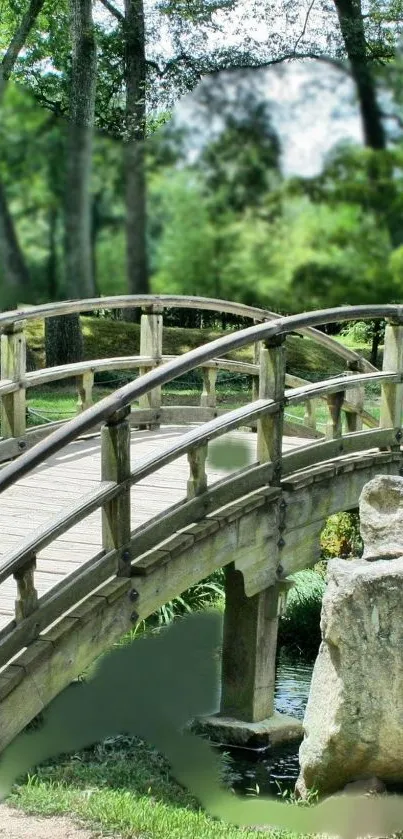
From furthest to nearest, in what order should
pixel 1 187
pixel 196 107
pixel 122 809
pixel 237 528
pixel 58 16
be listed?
pixel 58 16, pixel 196 107, pixel 1 187, pixel 237 528, pixel 122 809

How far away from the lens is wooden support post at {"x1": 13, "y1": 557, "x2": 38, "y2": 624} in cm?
498

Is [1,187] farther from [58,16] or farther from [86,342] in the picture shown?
[58,16]

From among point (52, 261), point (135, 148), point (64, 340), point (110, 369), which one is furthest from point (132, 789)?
point (135, 148)

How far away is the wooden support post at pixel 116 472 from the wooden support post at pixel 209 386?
3.61 meters

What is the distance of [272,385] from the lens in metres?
6.93

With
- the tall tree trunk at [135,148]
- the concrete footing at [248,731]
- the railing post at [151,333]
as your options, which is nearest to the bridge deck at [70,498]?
the railing post at [151,333]

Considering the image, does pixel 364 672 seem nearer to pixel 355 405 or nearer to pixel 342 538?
pixel 355 405

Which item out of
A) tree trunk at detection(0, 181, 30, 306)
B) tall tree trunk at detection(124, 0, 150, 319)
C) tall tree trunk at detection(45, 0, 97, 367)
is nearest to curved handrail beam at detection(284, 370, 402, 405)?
tree trunk at detection(0, 181, 30, 306)

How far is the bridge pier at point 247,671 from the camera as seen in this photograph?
24.4 ft

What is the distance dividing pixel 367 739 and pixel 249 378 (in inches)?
540

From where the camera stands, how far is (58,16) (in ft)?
80.0

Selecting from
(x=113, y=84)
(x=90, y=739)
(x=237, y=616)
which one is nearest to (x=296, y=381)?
(x=237, y=616)

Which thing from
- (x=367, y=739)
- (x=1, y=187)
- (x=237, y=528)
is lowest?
(x=367, y=739)

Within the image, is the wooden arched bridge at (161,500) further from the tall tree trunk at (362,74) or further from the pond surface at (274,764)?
the tall tree trunk at (362,74)
